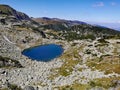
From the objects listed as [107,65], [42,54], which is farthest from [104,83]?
[42,54]

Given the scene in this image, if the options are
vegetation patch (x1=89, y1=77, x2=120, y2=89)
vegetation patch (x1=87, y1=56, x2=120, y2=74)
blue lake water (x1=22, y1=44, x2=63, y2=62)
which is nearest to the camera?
vegetation patch (x1=89, y1=77, x2=120, y2=89)

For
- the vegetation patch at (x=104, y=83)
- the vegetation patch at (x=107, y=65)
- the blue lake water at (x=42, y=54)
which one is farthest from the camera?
the blue lake water at (x=42, y=54)

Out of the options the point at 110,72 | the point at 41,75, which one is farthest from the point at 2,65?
the point at 110,72

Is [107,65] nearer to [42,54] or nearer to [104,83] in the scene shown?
[104,83]

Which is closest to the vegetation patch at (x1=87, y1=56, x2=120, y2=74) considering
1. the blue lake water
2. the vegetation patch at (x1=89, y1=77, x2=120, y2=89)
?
the vegetation patch at (x1=89, y1=77, x2=120, y2=89)

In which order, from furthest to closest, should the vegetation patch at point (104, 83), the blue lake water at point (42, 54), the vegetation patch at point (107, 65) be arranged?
the blue lake water at point (42, 54) < the vegetation patch at point (107, 65) < the vegetation patch at point (104, 83)

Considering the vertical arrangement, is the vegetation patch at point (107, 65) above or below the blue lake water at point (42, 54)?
above

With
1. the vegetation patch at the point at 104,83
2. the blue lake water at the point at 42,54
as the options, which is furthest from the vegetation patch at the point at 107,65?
the blue lake water at the point at 42,54

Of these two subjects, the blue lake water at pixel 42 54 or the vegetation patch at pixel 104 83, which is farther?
the blue lake water at pixel 42 54

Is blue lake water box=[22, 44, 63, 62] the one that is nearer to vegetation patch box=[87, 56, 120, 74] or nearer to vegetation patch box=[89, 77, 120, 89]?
vegetation patch box=[87, 56, 120, 74]

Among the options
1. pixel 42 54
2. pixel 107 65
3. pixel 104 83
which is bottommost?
pixel 42 54

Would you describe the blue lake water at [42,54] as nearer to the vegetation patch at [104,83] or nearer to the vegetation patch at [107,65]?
the vegetation patch at [107,65]
